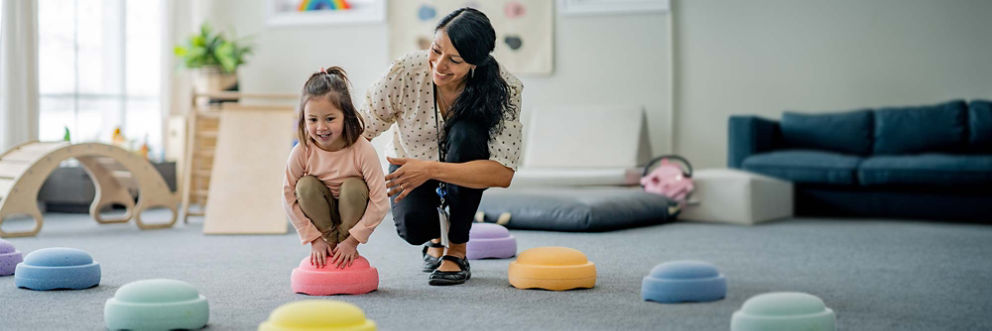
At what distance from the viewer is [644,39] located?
5.65m

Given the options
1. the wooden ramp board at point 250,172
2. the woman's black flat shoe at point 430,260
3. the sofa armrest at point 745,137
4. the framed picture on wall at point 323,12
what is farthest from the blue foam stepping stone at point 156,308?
the framed picture on wall at point 323,12

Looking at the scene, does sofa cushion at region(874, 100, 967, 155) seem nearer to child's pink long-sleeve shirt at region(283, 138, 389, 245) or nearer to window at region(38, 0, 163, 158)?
child's pink long-sleeve shirt at region(283, 138, 389, 245)

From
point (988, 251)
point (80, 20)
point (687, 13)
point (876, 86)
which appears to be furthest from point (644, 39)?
point (80, 20)

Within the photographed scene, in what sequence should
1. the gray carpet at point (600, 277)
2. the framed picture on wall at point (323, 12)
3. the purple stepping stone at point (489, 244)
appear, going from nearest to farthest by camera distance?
the gray carpet at point (600, 277) → the purple stepping stone at point (489, 244) → the framed picture on wall at point (323, 12)

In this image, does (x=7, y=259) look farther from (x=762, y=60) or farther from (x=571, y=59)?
(x=762, y=60)

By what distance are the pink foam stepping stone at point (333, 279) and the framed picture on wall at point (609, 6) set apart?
3.75 m

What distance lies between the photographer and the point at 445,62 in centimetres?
221

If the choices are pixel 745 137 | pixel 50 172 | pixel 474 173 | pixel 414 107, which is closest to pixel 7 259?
pixel 414 107

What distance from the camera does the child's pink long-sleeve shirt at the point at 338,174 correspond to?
2189mm

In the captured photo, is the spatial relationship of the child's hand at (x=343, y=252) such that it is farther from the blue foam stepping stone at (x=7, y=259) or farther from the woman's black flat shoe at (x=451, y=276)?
the blue foam stepping stone at (x=7, y=259)

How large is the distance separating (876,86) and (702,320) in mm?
3995

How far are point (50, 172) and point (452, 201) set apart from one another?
2266 millimetres

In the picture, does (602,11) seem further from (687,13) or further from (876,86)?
(876,86)

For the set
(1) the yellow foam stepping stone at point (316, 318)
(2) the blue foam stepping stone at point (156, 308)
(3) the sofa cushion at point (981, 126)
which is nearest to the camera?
(1) the yellow foam stepping stone at point (316, 318)
